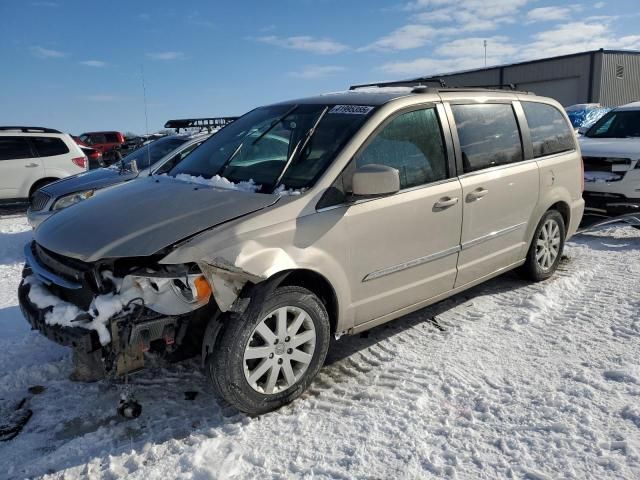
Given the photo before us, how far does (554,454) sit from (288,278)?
5.50 feet

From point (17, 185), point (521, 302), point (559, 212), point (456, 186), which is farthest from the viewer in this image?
point (17, 185)

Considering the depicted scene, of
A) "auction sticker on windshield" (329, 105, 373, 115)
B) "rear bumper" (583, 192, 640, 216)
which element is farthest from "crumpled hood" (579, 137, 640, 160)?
"auction sticker on windshield" (329, 105, 373, 115)

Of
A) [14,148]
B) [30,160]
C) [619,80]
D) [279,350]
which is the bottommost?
[279,350]

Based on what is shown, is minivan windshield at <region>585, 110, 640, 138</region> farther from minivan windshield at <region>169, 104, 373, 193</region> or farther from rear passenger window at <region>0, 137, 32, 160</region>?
rear passenger window at <region>0, 137, 32, 160</region>

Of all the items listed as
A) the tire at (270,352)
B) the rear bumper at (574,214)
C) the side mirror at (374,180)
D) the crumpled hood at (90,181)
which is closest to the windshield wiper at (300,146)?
the side mirror at (374,180)

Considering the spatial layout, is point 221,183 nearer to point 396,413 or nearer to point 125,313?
point 125,313

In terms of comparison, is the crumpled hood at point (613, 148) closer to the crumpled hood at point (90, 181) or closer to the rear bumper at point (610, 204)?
the rear bumper at point (610, 204)

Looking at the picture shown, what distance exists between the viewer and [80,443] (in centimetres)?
282

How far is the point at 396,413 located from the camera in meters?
3.01

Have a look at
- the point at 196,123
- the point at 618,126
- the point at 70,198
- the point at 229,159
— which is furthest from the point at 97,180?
the point at 618,126

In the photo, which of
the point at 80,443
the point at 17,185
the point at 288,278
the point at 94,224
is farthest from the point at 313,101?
the point at 17,185

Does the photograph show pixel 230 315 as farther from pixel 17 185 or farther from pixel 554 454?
pixel 17 185

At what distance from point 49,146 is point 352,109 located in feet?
30.3

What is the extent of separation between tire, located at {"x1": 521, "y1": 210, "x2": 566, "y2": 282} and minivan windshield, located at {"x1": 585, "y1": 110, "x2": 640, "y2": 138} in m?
3.96
